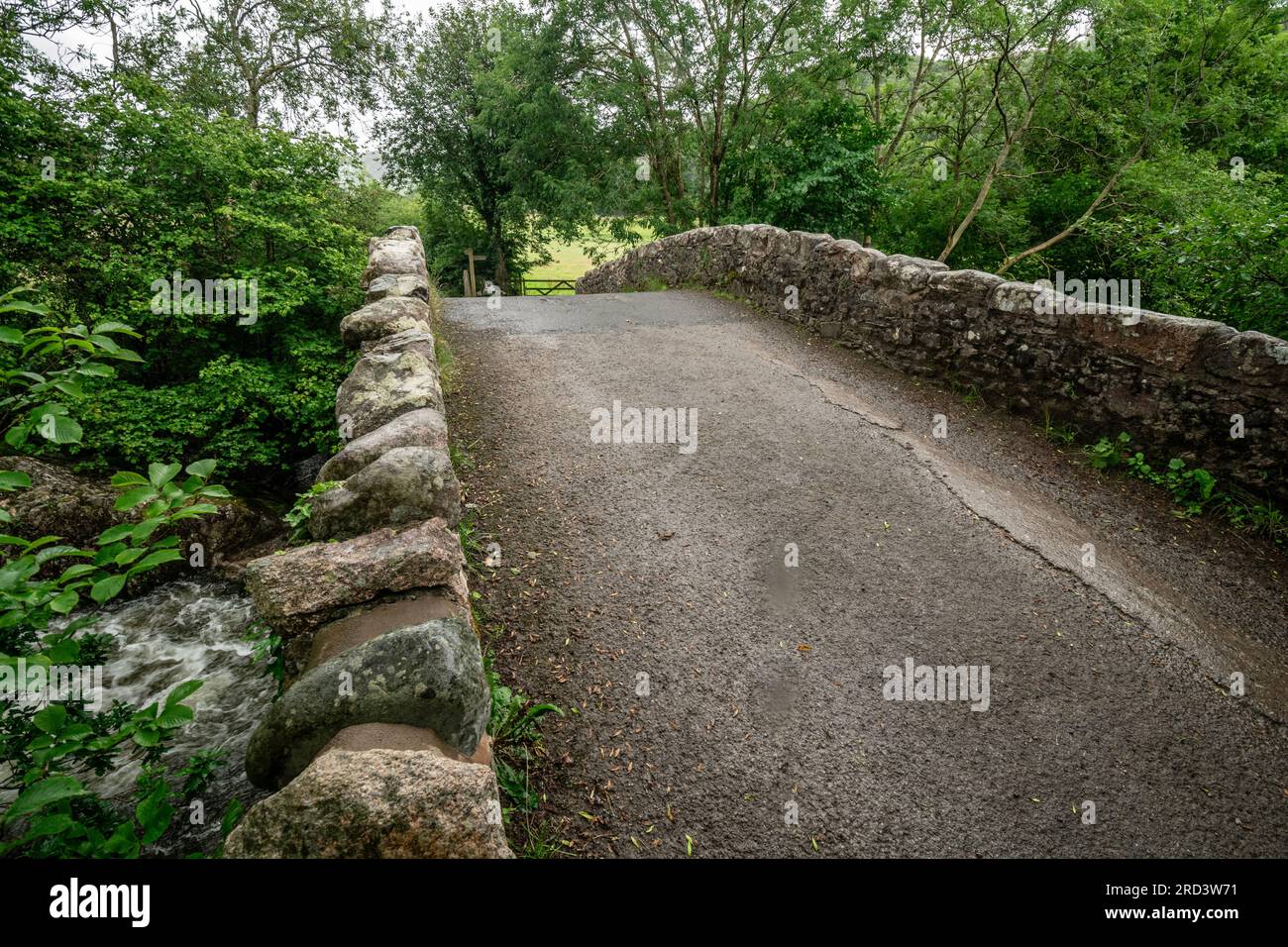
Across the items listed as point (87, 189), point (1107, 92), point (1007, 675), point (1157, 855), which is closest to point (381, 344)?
point (87, 189)

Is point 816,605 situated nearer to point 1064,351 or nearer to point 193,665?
point 1064,351

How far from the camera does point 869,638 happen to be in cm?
375

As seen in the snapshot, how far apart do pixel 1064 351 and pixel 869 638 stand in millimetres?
3966

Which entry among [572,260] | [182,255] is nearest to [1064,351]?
[182,255]

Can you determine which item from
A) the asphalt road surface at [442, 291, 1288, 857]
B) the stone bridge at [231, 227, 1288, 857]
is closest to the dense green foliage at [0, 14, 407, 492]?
the stone bridge at [231, 227, 1288, 857]

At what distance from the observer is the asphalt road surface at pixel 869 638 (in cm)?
281

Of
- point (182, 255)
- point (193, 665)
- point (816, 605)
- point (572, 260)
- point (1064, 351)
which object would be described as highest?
point (572, 260)

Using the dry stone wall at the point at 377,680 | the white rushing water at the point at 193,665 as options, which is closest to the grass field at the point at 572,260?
the white rushing water at the point at 193,665

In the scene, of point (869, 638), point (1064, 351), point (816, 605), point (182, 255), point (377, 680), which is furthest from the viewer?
point (182, 255)

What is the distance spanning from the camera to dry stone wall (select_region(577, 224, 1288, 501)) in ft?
15.3

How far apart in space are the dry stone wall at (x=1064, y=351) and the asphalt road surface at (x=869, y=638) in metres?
0.43

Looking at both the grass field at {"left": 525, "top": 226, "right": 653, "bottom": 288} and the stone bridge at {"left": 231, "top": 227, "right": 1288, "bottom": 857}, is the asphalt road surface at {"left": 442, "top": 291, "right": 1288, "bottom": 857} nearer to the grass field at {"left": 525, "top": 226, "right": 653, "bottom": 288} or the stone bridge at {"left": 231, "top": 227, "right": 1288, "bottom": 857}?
the stone bridge at {"left": 231, "top": 227, "right": 1288, "bottom": 857}

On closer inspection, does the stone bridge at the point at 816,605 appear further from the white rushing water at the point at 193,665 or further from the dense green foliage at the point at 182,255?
the white rushing water at the point at 193,665

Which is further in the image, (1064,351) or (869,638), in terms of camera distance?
(1064,351)
